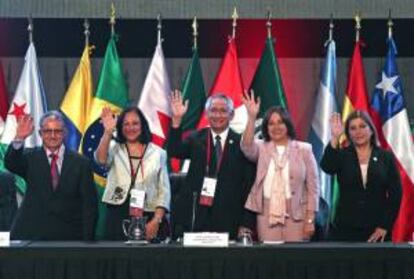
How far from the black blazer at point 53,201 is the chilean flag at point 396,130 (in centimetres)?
255

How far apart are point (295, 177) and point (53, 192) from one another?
139 centimetres

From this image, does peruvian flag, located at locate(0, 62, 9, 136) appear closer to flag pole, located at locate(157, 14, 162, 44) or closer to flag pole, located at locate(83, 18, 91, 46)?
flag pole, located at locate(83, 18, 91, 46)

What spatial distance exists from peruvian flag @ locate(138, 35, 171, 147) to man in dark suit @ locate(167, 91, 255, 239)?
137cm

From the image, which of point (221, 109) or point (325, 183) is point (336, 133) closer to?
point (221, 109)

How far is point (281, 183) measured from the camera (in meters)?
4.40

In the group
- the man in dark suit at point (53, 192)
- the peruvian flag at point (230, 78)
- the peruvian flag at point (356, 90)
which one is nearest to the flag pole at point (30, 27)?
the peruvian flag at point (230, 78)

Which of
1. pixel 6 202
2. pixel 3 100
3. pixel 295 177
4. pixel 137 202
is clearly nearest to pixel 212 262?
pixel 137 202

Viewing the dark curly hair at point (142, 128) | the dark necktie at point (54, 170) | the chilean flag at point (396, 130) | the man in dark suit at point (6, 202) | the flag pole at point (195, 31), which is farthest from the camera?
the flag pole at point (195, 31)

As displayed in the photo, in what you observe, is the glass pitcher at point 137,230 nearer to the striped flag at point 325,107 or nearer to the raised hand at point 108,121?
the raised hand at point 108,121

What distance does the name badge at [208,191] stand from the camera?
4.46 meters

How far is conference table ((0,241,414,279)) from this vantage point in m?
3.47

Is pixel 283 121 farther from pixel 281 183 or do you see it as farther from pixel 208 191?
pixel 208 191

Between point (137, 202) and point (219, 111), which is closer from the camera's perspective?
point (137, 202)

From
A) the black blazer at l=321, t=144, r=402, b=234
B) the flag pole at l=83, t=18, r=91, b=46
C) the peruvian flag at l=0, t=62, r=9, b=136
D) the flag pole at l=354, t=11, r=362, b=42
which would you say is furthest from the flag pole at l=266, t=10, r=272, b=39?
the peruvian flag at l=0, t=62, r=9, b=136
